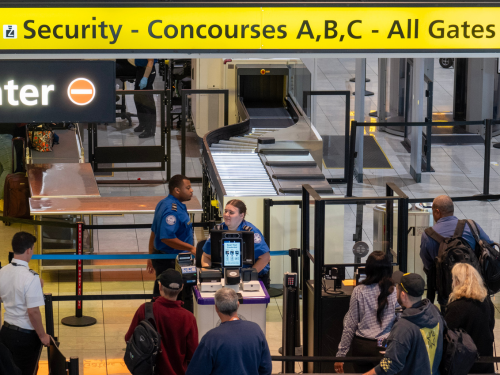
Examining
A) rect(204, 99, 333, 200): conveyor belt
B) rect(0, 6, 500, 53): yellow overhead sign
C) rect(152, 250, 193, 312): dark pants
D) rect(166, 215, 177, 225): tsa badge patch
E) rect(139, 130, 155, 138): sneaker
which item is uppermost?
rect(0, 6, 500, 53): yellow overhead sign

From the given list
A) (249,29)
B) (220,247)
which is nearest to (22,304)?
(220,247)

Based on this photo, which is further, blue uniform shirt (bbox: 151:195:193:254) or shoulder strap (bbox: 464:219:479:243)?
blue uniform shirt (bbox: 151:195:193:254)

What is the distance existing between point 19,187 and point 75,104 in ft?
21.3

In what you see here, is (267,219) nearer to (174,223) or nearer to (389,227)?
(174,223)

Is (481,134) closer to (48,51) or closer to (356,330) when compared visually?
(356,330)

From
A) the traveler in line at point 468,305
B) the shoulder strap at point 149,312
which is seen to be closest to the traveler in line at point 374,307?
the traveler in line at point 468,305

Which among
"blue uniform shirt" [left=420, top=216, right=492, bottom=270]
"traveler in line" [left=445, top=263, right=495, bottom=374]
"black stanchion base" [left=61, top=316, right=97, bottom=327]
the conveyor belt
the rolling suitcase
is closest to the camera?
"traveler in line" [left=445, top=263, right=495, bottom=374]

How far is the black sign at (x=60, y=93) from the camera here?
540cm

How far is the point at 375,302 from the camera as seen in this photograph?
587 cm

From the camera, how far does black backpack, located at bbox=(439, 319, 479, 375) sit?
5.31 m

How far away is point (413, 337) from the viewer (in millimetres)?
5125

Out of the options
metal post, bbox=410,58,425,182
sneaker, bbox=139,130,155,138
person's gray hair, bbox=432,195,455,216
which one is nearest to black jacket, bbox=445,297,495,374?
person's gray hair, bbox=432,195,455,216

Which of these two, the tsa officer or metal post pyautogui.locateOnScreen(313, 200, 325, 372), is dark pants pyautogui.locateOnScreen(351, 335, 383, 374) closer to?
metal post pyautogui.locateOnScreen(313, 200, 325, 372)

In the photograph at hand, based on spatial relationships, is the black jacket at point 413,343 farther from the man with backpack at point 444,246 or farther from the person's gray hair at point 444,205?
the person's gray hair at point 444,205
